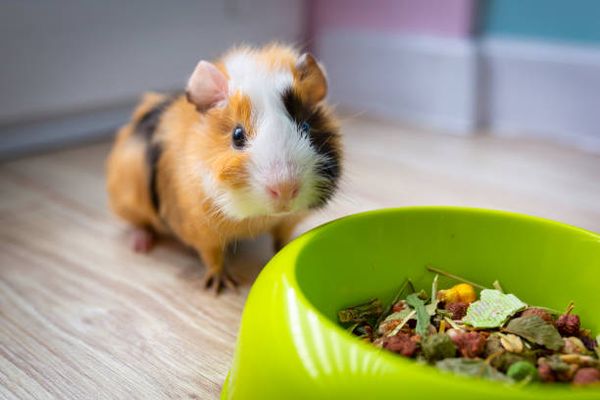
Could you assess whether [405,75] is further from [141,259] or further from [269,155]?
[269,155]

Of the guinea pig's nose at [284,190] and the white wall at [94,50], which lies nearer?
the guinea pig's nose at [284,190]

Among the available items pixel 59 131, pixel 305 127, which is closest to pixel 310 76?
pixel 305 127

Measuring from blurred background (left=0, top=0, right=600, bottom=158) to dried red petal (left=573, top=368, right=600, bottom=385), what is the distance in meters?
1.22

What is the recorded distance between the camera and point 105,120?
1.99 m

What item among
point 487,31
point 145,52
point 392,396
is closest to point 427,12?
point 487,31

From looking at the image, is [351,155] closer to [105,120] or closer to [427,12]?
[427,12]

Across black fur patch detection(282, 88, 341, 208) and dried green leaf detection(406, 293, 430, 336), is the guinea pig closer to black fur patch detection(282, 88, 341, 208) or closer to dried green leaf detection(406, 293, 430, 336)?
black fur patch detection(282, 88, 341, 208)

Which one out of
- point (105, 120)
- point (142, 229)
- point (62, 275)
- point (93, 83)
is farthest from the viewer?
point (105, 120)

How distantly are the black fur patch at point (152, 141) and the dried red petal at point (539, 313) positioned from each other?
0.62 m

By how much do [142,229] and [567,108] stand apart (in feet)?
3.82

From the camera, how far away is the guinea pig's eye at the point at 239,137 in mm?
883

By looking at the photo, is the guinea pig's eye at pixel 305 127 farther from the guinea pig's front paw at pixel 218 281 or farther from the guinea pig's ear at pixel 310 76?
the guinea pig's front paw at pixel 218 281

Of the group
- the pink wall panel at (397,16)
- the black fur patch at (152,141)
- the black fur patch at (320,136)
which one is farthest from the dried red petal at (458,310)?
the pink wall panel at (397,16)

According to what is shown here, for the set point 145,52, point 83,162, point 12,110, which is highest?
point 145,52
